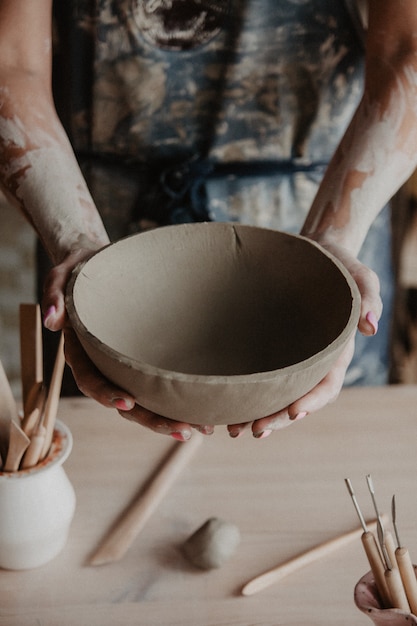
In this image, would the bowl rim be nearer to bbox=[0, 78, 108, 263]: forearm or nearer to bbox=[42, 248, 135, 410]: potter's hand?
bbox=[42, 248, 135, 410]: potter's hand

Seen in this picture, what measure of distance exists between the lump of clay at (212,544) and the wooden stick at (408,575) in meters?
0.24

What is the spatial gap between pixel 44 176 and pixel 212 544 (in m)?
0.51

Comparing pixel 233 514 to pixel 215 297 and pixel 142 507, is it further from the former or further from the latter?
pixel 215 297

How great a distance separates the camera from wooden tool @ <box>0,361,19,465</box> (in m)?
0.75

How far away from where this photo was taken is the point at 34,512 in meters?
0.74

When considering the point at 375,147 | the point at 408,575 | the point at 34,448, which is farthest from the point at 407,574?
the point at 375,147

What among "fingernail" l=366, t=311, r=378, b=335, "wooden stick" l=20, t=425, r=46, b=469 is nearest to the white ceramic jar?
"wooden stick" l=20, t=425, r=46, b=469

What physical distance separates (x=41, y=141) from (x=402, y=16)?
0.55m

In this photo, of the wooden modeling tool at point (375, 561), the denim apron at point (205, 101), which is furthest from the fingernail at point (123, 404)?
the denim apron at point (205, 101)

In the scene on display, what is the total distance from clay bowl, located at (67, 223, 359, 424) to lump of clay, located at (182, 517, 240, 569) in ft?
0.59

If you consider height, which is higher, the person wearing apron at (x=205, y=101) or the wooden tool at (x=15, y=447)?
the person wearing apron at (x=205, y=101)

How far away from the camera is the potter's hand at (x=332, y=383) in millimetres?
654

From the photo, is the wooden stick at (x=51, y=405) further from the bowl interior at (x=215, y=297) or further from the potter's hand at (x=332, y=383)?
the potter's hand at (x=332, y=383)

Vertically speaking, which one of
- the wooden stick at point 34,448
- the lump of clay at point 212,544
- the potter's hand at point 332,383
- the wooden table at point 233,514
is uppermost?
the potter's hand at point 332,383
